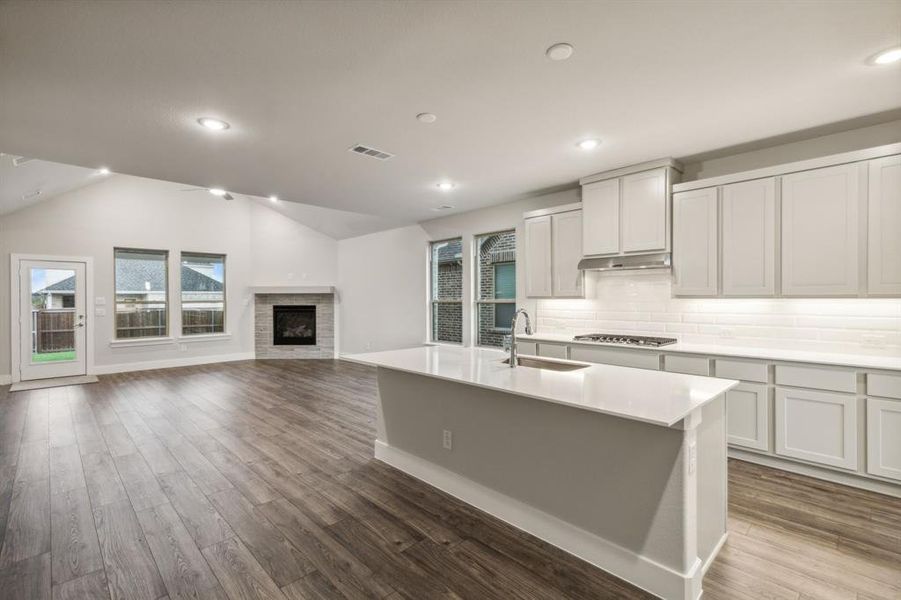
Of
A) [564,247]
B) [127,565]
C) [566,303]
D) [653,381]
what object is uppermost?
[564,247]

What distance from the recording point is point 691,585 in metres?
1.79

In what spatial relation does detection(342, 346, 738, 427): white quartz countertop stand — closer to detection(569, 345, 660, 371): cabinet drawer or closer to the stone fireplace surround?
detection(569, 345, 660, 371): cabinet drawer

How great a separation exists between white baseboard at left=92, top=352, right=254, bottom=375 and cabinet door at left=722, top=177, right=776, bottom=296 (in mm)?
8955

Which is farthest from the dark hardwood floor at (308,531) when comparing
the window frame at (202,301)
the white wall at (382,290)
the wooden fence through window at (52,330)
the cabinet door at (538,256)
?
the window frame at (202,301)

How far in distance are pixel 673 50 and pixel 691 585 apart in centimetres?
256

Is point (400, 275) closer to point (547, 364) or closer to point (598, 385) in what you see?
point (547, 364)

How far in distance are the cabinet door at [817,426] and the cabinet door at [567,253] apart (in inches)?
80.7

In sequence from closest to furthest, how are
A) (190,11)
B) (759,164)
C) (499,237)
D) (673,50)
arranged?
(190,11) < (673,50) < (759,164) < (499,237)

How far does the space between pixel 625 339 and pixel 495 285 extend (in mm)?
2200

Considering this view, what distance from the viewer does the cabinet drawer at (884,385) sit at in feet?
8.79

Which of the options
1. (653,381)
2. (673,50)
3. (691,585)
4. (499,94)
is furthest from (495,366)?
(673,50)

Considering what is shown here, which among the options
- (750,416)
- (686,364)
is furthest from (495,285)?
(750,416)

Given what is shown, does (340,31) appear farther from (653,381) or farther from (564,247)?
(564,247)

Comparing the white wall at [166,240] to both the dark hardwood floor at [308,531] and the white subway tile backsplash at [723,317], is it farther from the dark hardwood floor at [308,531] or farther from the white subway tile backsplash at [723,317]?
the white subway tile backsplash at [723,317]
